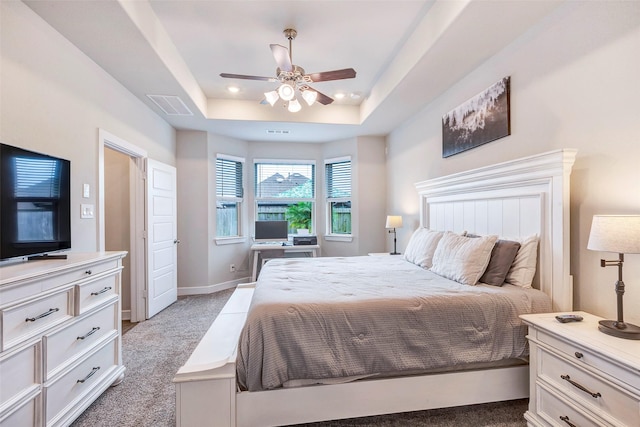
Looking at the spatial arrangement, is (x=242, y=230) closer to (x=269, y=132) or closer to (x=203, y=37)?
(x=269, y=132)

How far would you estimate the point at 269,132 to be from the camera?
4.71m

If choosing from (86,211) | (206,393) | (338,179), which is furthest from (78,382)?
(338,179)

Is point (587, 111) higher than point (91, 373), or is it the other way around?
point (587, 111)

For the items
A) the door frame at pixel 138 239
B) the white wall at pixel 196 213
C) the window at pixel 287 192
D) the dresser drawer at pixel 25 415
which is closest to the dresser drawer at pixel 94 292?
the dresser drawer at pixel 25 415

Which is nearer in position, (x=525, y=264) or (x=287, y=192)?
(x=525, y=264)

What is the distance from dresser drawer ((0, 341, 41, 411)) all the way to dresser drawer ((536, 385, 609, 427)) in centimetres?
258

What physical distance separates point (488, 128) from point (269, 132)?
3218 millimetres

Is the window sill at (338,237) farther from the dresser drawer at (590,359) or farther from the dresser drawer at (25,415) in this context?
the dresser drawer at (25,415)

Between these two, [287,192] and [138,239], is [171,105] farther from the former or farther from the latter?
[287,192]

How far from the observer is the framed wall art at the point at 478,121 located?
2388mm

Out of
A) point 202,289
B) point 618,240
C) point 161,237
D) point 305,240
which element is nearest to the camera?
point 618,240

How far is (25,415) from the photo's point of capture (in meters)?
1.36

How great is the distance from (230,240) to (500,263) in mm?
4040

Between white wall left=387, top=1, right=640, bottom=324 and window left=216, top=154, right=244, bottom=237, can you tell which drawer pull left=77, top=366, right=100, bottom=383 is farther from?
white wall left=387, top=1, right=640, bottom=324
